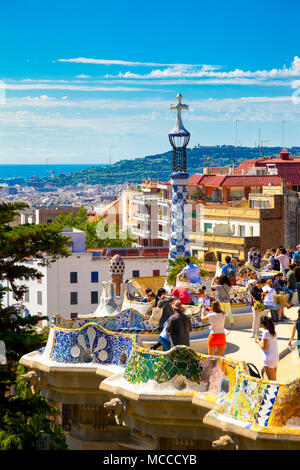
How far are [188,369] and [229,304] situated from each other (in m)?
7.50

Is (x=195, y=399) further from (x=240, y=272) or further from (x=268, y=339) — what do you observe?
(x=240, y=272)

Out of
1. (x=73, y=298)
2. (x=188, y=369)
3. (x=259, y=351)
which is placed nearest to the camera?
(x=188, y=369)

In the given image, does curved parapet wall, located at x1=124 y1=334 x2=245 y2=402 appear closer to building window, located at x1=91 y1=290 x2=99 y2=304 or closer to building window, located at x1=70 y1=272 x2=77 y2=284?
building window, located at x1=70 y1=272 x2=77 y2=284

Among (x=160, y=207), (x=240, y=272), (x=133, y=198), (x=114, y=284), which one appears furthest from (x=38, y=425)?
(x=133, y=198)

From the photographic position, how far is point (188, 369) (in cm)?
1293

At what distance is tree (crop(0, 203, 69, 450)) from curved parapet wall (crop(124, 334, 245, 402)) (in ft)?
17.0

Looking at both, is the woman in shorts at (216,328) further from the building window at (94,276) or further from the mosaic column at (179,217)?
the building window at (94,276)

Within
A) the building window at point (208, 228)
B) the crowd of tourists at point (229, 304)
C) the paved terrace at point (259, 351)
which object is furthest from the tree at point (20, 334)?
the building window at point (208, 228)

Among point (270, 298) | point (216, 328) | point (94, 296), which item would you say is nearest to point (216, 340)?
point (216, 328)

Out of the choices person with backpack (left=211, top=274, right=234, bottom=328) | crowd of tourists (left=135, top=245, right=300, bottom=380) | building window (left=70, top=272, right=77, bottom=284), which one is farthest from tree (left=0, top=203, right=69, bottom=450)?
building window (left=70, top=272, right=77, bottom=284)

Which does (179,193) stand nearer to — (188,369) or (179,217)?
(179,217)

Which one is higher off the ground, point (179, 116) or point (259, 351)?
point (179, 116)

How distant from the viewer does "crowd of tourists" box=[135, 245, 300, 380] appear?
1298 cm

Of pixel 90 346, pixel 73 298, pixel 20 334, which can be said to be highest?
pixel 90 346
